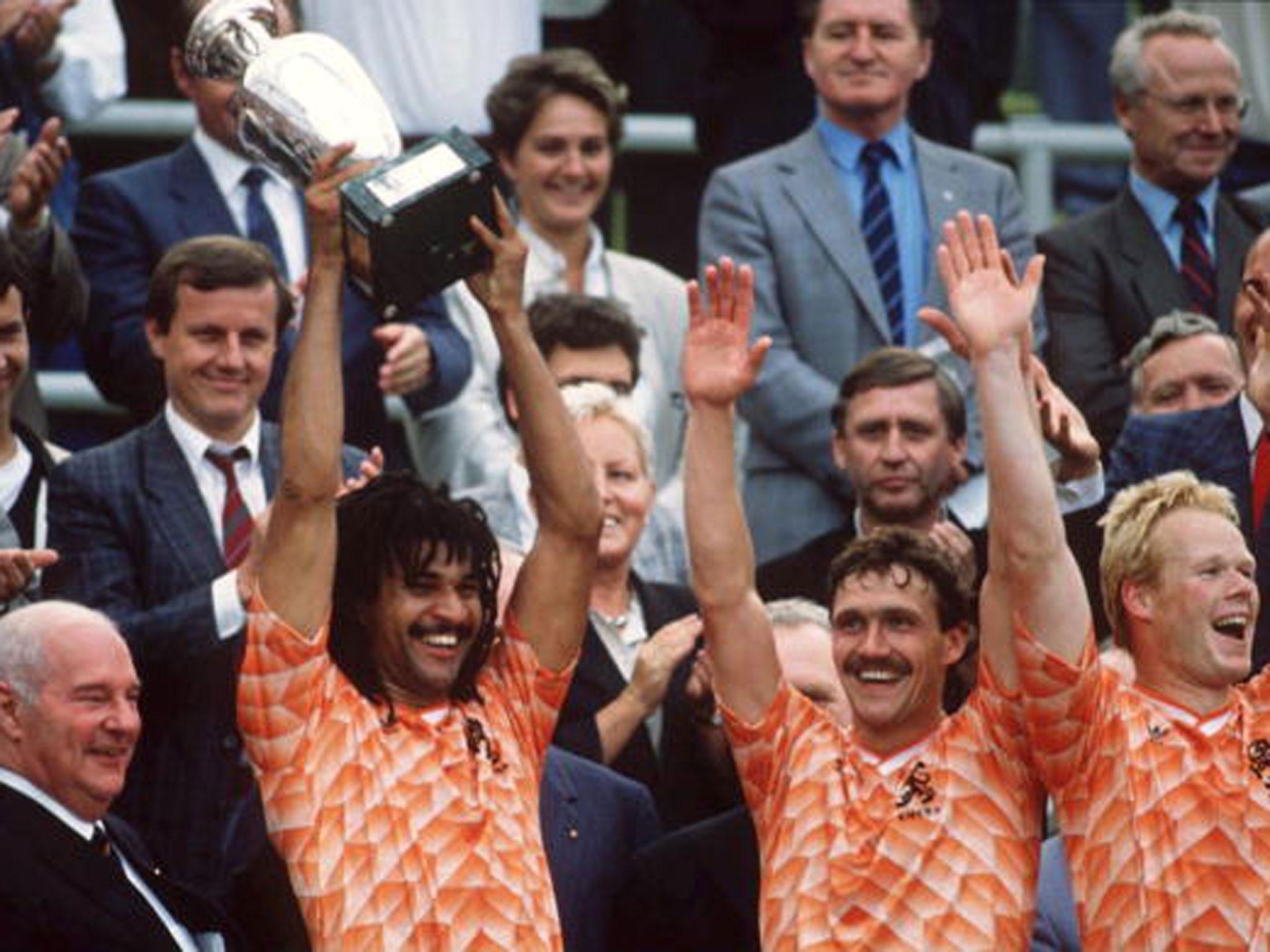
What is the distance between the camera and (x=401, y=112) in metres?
10.5

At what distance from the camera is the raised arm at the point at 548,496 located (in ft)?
25.1

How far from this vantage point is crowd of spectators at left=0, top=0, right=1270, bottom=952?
24.5 feet

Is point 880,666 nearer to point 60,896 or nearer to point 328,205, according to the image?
point 328,205

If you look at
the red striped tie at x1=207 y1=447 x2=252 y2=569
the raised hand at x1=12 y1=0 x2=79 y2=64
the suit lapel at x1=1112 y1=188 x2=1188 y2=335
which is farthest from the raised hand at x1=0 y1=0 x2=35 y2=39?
the suit lapel at x1=1112 y1=188 x2=1188 y2=335

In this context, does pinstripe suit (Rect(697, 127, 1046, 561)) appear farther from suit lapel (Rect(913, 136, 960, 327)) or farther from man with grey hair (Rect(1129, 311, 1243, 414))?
man with grey hair (Rect(1129, 311, 1243, 414))

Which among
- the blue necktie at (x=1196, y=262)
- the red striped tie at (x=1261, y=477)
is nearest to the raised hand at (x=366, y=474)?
the red striped tie at (x=1261, y=477)

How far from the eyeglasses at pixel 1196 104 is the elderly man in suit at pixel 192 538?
2.83 meters

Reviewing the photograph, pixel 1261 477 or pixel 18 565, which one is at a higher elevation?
pixel 18 565

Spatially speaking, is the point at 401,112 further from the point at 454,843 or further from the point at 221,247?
the point at 454,843

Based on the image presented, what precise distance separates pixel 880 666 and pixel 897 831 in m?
0.38

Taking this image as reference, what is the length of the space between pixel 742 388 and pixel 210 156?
245cm

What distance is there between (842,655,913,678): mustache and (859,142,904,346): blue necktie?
94.4 inches

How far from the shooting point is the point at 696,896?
8.01 meters

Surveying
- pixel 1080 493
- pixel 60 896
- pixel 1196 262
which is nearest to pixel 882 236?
pixel 1196 262
